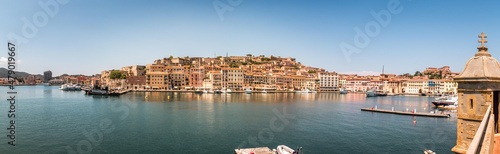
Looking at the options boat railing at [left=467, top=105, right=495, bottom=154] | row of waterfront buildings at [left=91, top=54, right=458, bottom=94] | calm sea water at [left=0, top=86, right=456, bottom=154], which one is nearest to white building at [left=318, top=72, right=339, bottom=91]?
row of waterfront buildings at [left=91, top=54, right=458, bottom=94]

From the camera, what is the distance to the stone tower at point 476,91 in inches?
232

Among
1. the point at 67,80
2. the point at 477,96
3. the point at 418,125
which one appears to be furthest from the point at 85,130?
the point at 67,80

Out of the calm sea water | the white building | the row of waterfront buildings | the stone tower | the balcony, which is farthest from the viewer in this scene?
the white building

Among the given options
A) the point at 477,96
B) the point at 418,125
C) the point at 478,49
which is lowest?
the point at 418,125

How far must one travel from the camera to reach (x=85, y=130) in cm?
2480

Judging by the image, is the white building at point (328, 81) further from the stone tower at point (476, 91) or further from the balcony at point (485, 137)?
the balcony at point (485, 137)

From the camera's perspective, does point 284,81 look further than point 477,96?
Yes

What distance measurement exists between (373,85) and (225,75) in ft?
188

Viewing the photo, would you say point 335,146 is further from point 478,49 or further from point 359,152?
point 478,49

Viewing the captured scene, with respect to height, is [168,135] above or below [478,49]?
below

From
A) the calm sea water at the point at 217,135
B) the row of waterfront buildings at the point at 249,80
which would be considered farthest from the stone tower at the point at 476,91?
the row of waterfront buildings at the point at 249,80

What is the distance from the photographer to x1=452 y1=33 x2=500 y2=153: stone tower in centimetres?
590

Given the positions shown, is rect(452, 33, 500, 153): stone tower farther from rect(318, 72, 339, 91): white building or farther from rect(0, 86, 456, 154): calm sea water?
rect(318, 72, 339, 91): white building

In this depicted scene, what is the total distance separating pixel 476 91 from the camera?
6.03 metres
